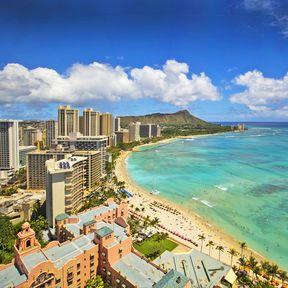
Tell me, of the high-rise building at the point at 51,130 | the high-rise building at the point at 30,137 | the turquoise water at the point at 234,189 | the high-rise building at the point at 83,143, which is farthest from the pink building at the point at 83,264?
the high-rise building at the point at 51,130

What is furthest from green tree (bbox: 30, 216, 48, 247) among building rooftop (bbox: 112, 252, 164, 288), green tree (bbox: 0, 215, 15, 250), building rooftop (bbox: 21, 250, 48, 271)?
A: building rooftop (bbox: 112, 252, 164, 288)

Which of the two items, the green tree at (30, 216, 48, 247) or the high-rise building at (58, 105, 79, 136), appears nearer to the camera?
the green tree at (30, 216, 48, 247)

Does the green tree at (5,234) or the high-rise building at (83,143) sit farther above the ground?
the high-rise building at (83,143)

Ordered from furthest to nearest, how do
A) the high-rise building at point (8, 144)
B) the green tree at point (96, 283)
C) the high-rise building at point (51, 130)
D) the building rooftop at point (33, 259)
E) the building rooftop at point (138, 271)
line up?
the high-rise building at point (51, 130) → the high-rise building at point (8, 144) → the green tree at point (96, 283) → the building rooftop at point (138, 271) → the building rooftop at point (33, 259)

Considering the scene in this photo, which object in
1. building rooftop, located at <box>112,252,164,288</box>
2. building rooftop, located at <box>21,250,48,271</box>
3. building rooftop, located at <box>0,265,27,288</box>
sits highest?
building rooftop, located at <box>21,250,48,271</box>

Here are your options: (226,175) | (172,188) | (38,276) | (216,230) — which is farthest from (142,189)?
(38,276)

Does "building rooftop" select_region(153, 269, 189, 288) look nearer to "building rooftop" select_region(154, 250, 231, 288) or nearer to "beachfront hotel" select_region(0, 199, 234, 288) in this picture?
"beachfront hotel" select_region(0, 199, 234, 288)

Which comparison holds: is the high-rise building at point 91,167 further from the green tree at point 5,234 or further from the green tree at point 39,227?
the green tree at point 5,234

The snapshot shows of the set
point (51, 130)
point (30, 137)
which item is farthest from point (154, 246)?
point (51, 130)
